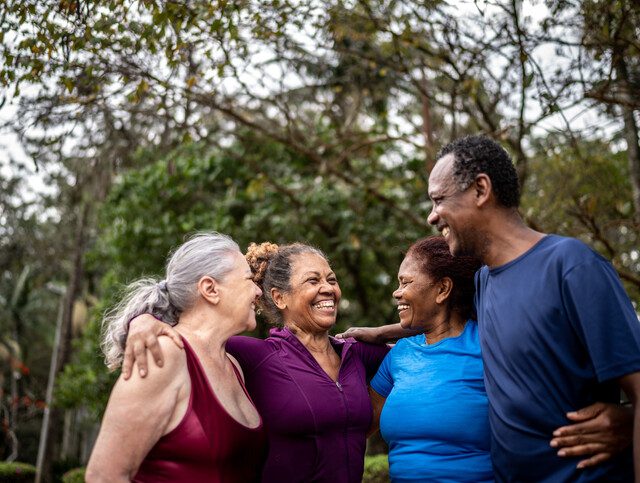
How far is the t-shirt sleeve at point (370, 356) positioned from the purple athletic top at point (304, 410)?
0.37 feet

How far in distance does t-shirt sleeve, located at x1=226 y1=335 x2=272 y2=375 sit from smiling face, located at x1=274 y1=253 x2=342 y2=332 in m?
0.30

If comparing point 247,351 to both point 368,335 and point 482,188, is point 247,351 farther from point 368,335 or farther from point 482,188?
point 482,188

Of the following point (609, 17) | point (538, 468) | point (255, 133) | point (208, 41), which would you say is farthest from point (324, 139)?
point (538, 468)

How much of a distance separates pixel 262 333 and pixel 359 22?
18.6 ft

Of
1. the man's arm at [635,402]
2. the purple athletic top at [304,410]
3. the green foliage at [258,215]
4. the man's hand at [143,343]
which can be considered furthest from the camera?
the green foliage at [258,215]

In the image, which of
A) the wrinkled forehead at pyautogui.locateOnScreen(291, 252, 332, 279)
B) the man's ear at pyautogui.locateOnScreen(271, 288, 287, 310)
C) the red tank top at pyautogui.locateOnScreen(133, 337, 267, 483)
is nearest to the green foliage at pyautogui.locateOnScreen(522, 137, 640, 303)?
the wrinkled forehead at pyautogui.locateOnScreen(291, 252, 332, 279)

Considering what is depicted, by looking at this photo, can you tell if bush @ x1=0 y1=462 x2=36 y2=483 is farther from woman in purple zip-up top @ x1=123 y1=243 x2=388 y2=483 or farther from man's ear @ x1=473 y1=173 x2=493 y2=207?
man's ear @ x1=473 y1=173 x2=493 y2=207

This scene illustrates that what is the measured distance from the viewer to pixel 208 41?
6.32 metres

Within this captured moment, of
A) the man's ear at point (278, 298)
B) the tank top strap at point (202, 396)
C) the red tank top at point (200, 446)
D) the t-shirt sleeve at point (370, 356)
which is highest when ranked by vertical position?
the man's ear at point (278, 298)

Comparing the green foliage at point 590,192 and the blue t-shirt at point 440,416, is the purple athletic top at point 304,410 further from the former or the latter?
the green foliage at point 590,192

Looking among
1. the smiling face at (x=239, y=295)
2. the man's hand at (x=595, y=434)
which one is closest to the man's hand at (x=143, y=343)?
the smiling face at (x=239, y=295)

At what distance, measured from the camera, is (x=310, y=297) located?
4.12 meters

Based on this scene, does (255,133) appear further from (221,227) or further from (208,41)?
(208,41)

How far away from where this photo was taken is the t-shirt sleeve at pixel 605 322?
252 centimetres
